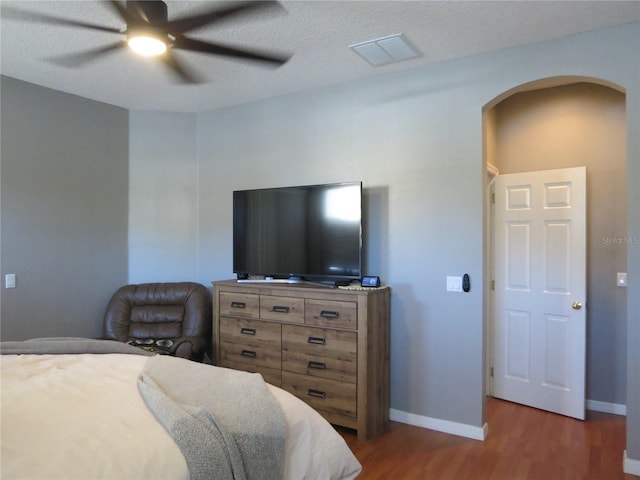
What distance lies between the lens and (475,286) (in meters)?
3.06

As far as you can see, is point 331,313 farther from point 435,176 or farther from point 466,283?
point 435,176

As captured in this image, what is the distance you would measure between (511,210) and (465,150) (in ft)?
3.35

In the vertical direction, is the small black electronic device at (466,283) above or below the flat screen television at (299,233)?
below

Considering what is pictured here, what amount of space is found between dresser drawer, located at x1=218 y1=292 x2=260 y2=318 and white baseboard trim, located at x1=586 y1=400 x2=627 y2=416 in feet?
9.44

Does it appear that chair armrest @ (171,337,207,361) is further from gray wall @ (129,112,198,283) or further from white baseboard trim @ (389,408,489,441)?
white baseboard trim @ (389,408,489,441)

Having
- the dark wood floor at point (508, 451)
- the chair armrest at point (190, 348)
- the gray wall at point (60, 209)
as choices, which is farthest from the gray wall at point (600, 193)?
the gray wall at point (60, 209)

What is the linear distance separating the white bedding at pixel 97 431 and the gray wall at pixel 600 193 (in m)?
2.79

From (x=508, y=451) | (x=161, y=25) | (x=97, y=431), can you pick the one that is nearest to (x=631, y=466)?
(x=508, y=451)

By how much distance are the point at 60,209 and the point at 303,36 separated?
2654mm

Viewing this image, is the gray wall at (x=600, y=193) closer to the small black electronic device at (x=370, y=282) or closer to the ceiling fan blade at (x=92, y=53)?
the small black electronic device at (x=370, y=282)

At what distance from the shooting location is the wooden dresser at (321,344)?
301 centimetres

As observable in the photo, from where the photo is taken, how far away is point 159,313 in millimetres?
3895

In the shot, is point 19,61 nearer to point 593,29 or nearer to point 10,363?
point 10,363

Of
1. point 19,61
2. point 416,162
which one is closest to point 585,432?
point 416,162
